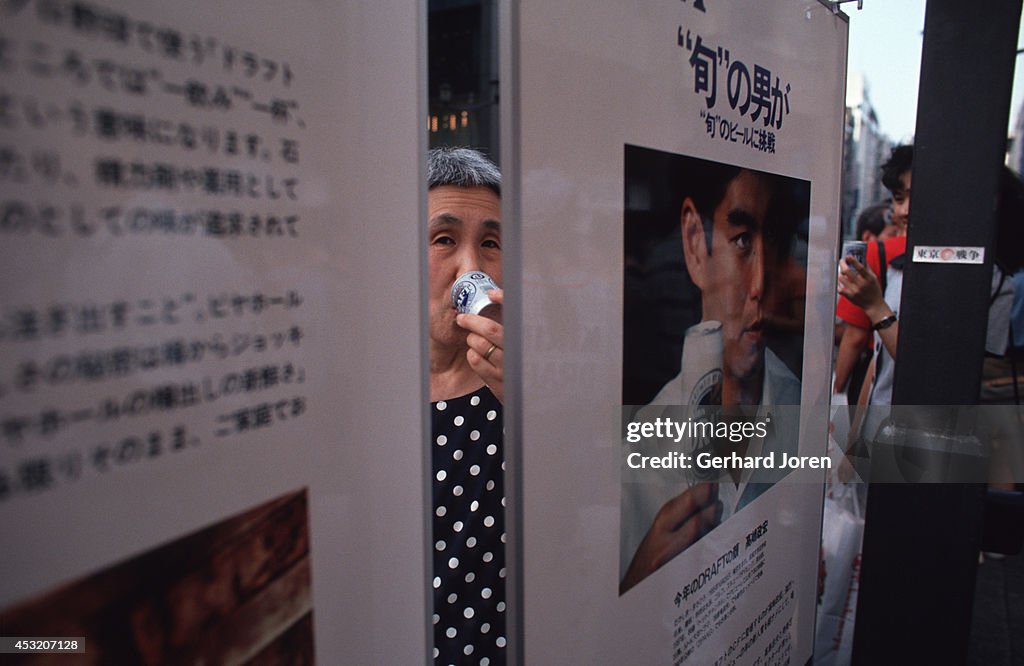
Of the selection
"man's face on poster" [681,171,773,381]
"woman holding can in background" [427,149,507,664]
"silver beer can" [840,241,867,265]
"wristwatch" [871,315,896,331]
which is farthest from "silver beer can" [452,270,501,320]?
"wristwatch" [871,315,896,331]

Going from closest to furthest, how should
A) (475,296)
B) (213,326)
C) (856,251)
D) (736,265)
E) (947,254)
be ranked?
(213,326) < (475,296) < (736,265) < (947,254) < (856,251)

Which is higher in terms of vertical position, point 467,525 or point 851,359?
point 851,359

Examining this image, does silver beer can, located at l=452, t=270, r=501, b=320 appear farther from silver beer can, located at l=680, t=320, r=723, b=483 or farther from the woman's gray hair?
silver beer can, located at l=680, t=320, r=723, b=483

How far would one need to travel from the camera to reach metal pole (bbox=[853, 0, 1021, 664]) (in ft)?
7.21

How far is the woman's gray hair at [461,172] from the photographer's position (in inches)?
62.9

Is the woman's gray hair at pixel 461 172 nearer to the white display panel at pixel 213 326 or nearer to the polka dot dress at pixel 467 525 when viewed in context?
the polka dot dress at pixel 467 525

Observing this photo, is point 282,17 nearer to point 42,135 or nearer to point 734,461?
point 42,135

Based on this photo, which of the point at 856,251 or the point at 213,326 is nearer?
the point at 213,326

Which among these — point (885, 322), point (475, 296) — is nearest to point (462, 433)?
point (475, 296)

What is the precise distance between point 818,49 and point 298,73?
176 centimetres

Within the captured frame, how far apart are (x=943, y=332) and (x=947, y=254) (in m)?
0.25

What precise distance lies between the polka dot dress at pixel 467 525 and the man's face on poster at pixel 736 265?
55 centimetres

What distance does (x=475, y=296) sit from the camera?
1.43m

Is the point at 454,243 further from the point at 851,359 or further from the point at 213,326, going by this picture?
the point at 851,359
